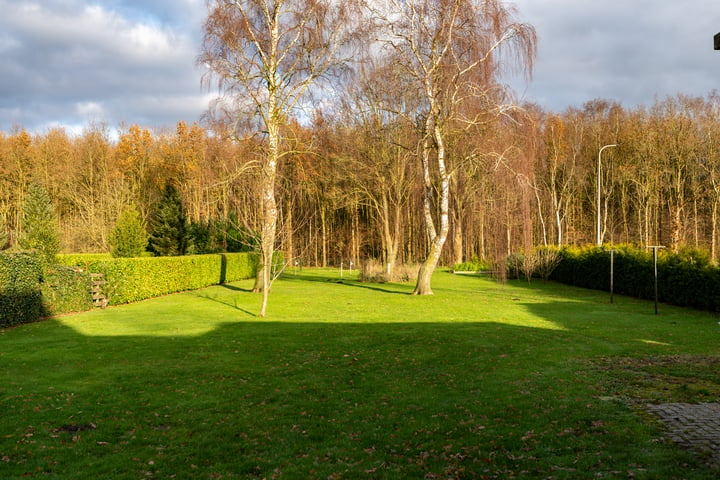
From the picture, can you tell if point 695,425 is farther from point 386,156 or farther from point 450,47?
point 386,156

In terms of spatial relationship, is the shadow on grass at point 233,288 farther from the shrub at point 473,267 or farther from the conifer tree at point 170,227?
the shrub at point 473,267

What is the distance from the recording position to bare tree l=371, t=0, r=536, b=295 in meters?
19.7

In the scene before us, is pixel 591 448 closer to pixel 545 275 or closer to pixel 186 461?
pixel 186 461

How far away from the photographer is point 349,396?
7.79m

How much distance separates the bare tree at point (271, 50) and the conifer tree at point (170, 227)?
13609mm

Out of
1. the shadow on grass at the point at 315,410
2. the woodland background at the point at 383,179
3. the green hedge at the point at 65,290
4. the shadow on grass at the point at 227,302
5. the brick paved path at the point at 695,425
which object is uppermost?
the woodland background at the point at 383,179

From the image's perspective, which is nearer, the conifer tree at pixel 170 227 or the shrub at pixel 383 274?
the shrub at pixel 383 274

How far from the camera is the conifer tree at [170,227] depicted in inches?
1300

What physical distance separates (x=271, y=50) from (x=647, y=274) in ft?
57.4

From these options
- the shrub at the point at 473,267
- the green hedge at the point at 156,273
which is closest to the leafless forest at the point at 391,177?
the shrub at the point at 473,267

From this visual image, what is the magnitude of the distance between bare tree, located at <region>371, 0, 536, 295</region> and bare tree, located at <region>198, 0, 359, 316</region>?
233 cm

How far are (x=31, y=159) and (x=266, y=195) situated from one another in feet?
99.8

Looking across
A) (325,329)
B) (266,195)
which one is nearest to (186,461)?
(325,329)

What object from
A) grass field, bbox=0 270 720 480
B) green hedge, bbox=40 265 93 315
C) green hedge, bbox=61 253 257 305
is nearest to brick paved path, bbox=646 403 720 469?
grass field, bbox=0 270 720 480
